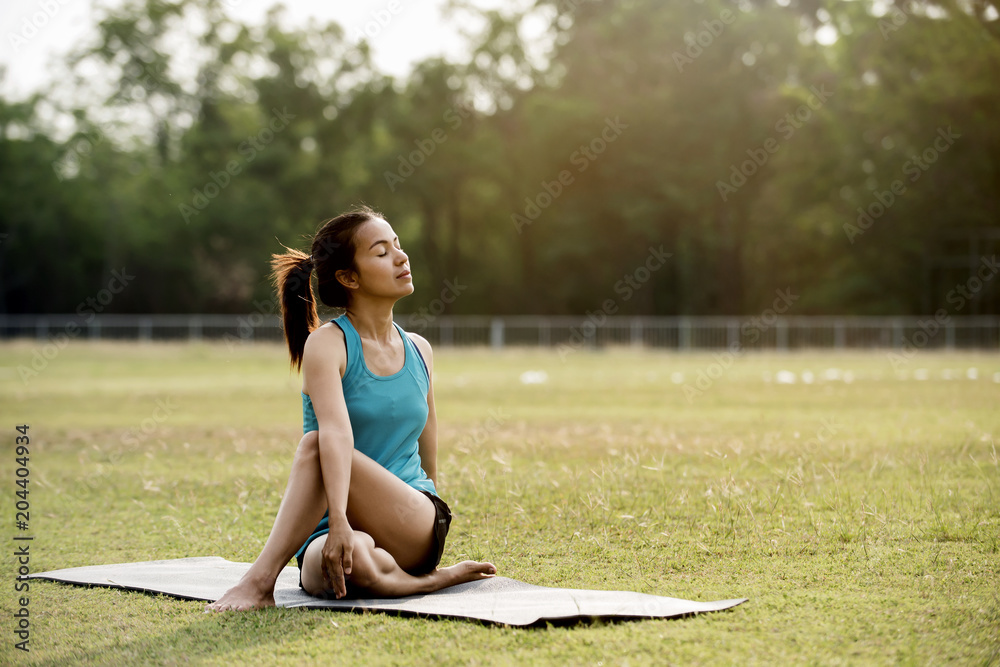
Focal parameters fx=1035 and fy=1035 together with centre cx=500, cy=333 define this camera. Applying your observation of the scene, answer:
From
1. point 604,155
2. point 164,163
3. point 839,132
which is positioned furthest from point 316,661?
point 164,163

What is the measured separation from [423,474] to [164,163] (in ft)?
177

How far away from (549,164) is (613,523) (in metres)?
43.7

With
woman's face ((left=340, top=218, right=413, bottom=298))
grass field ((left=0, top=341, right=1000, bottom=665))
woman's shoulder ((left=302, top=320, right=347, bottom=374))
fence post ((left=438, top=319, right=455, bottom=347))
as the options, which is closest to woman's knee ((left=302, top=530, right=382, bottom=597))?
grass field ((left=0, top=341, right=1000, bottom=665))

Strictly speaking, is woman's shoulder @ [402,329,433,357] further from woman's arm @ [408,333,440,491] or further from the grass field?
the grass field

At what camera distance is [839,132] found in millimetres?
41875

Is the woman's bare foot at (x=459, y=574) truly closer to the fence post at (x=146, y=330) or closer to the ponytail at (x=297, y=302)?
the ponytail at (x=297, y=302)

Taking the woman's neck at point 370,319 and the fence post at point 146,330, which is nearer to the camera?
the woman's neck at point 370,319

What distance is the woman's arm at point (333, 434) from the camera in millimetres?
3799

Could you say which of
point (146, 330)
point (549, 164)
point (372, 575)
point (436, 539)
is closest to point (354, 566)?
point (372, 575)

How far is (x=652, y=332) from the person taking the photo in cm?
3609

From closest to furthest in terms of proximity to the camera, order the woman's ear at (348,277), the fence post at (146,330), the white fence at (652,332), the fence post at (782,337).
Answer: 1. the woman's ear at (348,277)
2. the white fence at (652,332)
3. the fence post at (782,337)
4. the fence post at (146,330)

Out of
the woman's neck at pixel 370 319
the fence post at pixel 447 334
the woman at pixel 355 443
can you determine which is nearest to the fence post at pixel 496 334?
the fence post at pixel 447 334

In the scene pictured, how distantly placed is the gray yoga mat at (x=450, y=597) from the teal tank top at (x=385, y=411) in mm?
391

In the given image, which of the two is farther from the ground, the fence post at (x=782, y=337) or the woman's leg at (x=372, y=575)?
the woman's leg at (x=372, y=575)
